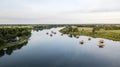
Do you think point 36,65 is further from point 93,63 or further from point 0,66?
point 93,63

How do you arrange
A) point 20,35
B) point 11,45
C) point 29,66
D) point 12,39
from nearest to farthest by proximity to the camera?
point 29,66, point 11,45, point 12,39, point 20,35

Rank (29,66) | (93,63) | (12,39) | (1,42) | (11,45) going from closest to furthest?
(29,66) < (93,63) < (1,42) < (11,45) < (12,39)

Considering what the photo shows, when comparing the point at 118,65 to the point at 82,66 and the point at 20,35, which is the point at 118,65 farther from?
the point at 20,35

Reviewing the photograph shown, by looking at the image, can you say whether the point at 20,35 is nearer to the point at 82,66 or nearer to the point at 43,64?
the point at 43,64

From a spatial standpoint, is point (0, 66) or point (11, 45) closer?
point (0, 66)

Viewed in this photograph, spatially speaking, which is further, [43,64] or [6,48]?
[6,48]

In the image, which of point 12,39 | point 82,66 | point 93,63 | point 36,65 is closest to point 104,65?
point 93,63

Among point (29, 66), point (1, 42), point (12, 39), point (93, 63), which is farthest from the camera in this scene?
point (12, 39)

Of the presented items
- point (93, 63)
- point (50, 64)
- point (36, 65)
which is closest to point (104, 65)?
point (93, 63)

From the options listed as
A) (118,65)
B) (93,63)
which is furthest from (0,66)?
(118,65)

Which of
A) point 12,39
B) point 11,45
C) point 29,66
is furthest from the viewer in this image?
point 12,39
